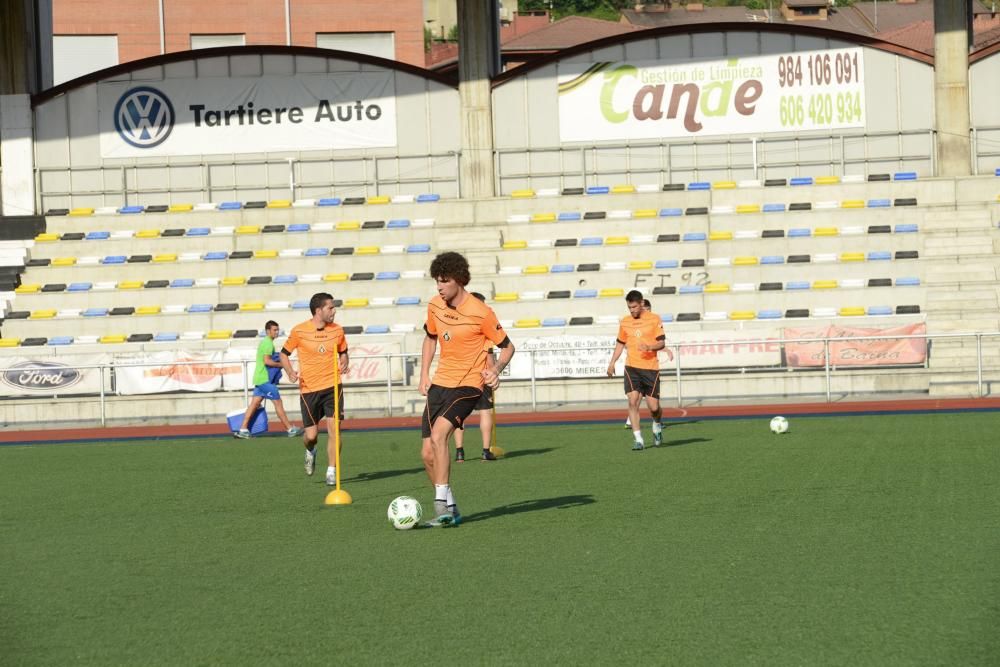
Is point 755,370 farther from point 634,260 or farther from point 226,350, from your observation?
point 226,350

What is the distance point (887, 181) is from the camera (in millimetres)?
34531

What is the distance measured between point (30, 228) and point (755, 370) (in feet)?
65.9

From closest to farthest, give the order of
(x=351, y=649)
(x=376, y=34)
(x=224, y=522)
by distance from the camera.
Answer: (x=351, y=649) → (x=224, y=522) → (x=376, y=34)

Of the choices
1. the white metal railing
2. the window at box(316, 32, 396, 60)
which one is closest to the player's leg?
the white metal railing

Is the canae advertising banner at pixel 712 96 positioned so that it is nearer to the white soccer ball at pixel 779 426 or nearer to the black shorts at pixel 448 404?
the white soccer ball at pixel 779 426

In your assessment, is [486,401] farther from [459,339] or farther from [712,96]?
[712,96]

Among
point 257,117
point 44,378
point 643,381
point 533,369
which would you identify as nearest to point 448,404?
point 643,381

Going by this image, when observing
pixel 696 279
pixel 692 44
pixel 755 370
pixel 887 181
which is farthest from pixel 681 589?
pixel 692 44

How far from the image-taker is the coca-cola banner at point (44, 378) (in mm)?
27781

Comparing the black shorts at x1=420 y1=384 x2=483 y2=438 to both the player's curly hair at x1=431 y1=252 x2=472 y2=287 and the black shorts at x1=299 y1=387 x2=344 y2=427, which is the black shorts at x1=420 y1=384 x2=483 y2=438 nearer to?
the player's curly hair at x1=431 y1=252 x2=472 y2=287

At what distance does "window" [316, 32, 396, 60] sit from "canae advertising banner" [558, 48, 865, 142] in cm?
3107

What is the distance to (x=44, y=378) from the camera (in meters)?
28.0

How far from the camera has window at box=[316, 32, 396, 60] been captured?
67562 mm

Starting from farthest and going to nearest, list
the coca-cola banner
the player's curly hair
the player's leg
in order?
the coca-cola banner
the player's leg
the player's curly hair
